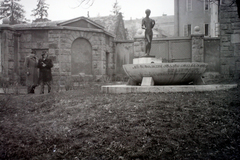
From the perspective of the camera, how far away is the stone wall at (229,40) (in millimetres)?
13641

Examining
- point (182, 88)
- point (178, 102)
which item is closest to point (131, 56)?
point (182, 88)

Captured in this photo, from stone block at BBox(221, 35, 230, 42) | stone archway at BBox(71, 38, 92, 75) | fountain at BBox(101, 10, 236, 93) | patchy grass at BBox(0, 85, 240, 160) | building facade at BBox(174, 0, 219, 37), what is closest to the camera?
patchy grass at BBox(0, 85, 240, 160)

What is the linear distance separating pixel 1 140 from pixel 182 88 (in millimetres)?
5039

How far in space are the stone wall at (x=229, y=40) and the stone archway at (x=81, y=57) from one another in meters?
9.05

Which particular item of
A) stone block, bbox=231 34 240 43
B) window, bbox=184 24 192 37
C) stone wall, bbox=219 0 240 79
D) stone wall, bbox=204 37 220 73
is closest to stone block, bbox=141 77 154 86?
stone wall, bbox=219 0 240 79

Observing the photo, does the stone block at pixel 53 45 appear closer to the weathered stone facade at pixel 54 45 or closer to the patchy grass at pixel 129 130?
the weathered stone facade at pixel 54 45

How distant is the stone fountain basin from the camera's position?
7.22 metres

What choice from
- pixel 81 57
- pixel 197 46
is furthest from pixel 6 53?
pixel 197 46

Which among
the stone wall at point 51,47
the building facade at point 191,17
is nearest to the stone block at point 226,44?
the stone wall at point 51,47

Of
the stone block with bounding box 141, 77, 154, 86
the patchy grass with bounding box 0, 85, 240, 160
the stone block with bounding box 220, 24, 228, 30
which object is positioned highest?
the stone block with bounding box 220, 24, 228, 30

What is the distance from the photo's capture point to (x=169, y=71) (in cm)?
728

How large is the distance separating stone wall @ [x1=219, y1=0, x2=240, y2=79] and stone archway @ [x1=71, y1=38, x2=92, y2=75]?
9.05 meters

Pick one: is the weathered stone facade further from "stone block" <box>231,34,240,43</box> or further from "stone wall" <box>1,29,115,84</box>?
"stone block" <box>231,34,240,43</box>

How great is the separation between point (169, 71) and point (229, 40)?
346 inches
